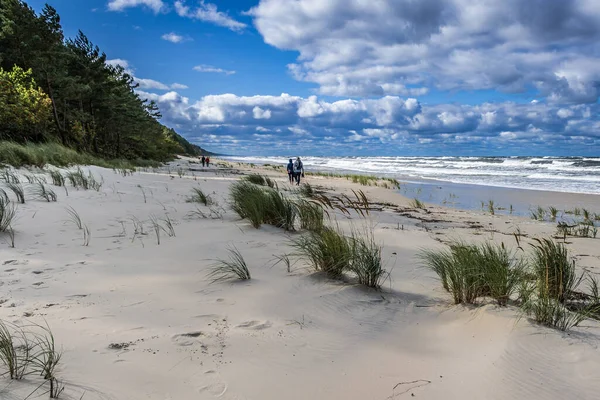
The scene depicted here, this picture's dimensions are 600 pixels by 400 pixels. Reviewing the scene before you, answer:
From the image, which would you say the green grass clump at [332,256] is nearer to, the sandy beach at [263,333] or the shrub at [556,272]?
the sandy beach at [263,333]

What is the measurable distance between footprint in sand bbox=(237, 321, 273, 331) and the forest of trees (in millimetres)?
19124

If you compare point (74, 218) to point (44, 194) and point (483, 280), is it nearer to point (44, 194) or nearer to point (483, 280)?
point (44, 194)

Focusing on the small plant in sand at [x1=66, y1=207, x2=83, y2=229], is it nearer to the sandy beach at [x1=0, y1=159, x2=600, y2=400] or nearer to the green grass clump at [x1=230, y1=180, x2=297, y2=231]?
the sandy beach at [x1=0, y1=159, x2=600, y2=400]

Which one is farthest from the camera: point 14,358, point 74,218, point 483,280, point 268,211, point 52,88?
point 52,88

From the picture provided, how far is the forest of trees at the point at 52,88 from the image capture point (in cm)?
1744

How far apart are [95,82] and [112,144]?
26.9ft

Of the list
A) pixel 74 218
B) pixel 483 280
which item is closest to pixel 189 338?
pixel 483 280

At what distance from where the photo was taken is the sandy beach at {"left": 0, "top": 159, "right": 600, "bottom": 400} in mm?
1824

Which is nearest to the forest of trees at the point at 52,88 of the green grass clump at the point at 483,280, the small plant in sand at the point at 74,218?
the small plant in sand at the point at 74,218

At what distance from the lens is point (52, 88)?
2245 centimetres

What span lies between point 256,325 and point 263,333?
117 mm

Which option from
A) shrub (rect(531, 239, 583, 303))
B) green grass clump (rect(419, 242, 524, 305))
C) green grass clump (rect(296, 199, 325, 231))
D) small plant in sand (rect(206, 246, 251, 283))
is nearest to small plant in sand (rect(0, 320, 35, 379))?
small plant in sand (rect(206, 246, 251, 283))

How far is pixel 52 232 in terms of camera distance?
459 centimetres

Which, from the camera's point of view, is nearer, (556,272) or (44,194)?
(556,272)
